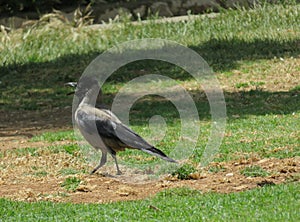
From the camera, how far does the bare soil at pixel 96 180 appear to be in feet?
27.3

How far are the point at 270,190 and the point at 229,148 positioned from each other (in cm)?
277

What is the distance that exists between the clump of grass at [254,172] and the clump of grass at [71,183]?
182 cm

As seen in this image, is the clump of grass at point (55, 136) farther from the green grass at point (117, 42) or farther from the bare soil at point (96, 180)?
the green grass at point (117, 42)

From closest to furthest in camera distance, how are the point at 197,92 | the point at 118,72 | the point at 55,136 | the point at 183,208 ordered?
the point at 183,208 < the point at 55,136 < the point at 197,92 < the point at 118,72

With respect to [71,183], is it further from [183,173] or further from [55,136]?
[55,136]

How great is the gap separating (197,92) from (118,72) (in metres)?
2.53

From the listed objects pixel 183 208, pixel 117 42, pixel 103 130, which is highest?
pixel 103 130

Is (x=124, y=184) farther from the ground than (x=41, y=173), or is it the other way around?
(x=124, y=184)

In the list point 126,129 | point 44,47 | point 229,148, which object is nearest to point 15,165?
point 126,129

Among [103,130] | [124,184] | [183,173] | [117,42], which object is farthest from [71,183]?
[117,42]

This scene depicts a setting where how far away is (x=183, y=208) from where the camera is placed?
23.9ft

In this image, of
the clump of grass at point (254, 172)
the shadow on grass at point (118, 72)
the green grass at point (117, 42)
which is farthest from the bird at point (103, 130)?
the green grass at point (117, 42)

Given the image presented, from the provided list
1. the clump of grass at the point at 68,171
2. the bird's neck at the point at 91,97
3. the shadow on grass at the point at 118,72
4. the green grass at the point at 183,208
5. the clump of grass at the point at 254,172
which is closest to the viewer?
the green grass at the point at 183,208

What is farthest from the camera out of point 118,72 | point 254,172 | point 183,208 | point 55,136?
point 118,72
